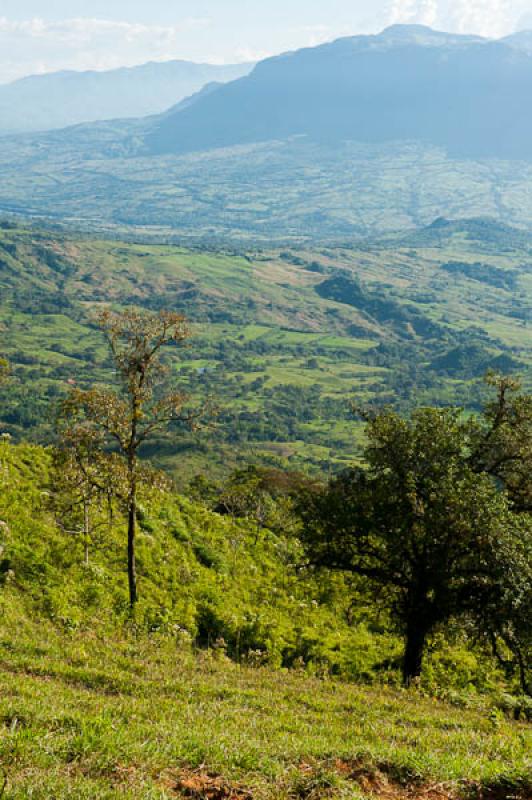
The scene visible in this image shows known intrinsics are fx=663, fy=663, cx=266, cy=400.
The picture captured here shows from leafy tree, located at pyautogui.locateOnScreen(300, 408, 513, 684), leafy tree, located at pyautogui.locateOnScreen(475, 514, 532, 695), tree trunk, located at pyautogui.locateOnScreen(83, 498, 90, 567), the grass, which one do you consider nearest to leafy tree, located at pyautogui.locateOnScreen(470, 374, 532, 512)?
leafy tree, located at pyautogui.locateOnScreen(300, 408, 513, 684)

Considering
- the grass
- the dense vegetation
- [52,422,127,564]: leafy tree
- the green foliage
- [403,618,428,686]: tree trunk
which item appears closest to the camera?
the grass

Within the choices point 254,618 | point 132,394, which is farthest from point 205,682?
point 254,618

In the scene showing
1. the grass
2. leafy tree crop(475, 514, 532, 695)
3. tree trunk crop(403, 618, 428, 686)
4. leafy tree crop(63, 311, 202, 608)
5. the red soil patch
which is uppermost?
leafy tree crop(63, 311, 202, 608)

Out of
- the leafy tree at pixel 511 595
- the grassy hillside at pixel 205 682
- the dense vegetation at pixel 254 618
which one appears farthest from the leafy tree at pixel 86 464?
the leafy tree at pixel 511 595

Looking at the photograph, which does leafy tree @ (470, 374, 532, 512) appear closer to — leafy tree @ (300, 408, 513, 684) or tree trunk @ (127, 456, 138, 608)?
leafy tree @ (300, 408, 513, 684)

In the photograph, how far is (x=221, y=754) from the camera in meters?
10.2

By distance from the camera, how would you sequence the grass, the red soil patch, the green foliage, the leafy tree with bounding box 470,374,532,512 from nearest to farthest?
the red soil patch, the grass, the green foliage, the leafy tree with bounding box 470,374,532,512

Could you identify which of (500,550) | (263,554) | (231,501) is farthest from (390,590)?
(231,501)

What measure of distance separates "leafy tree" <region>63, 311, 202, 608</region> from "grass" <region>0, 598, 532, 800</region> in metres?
6.59

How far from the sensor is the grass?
9164 millimetres

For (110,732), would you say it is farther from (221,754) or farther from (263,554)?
(263,554)

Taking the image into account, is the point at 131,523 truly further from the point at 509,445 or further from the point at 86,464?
the point at 509,445

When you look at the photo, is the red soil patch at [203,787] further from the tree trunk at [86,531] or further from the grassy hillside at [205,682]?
the tree trunk at [86,531]

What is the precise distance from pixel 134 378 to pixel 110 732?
49.7 ft
